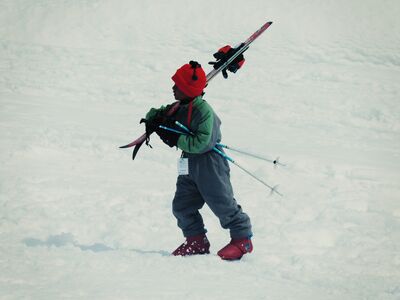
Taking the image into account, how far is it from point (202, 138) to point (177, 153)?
337 cm

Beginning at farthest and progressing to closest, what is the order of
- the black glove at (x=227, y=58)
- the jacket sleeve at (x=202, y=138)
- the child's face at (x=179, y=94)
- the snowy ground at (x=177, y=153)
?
the black glove at (x=227, y=58) → the child's face at (x=179, y=94) → the jacket sleeve at (x=202, y=138) → the snowy ground at (x=177, y=153)

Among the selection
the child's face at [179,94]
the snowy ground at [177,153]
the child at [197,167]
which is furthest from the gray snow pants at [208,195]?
the child's face at [179,94]

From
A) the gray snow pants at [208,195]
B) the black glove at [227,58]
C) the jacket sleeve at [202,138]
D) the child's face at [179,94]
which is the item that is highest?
the black glove at [227,58]

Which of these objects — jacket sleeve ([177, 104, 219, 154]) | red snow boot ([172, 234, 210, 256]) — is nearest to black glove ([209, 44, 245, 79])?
jacket sleeve ([177, 104, 219, 154])

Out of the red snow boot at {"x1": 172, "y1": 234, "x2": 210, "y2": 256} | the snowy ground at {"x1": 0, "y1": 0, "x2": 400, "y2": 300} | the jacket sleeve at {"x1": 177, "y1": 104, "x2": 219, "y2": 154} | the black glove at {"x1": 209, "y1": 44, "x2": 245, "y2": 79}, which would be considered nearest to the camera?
the snowy ground at {"x1": 0, "y1": 0, "x2": 400, "y2": 300}

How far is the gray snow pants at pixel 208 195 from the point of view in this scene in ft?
14.5

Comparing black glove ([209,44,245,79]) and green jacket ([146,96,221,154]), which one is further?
black glove ([209,44,245,79])

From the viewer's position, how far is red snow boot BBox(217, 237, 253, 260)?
448cm

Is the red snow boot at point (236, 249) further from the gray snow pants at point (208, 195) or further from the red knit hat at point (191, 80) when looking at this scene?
the red knit hat at point (191, 80)

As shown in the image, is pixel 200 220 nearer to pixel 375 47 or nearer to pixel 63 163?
pixel 63 163

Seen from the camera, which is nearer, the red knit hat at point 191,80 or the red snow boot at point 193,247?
the red knit hat at point 191,80

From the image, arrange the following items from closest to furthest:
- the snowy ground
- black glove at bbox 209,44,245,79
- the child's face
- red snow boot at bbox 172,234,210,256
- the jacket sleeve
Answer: the snowy ground, the jacket sleeve, the child's face, red snow boot at bbox 172,234,210,256, black glove at bbox 209,44,245,79

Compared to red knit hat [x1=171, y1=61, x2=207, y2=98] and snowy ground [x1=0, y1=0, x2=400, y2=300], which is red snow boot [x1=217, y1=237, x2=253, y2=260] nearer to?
snowy ground [x1=0, y1=0, x2=400, y2=300]

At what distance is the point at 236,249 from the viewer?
4516 millimetres
